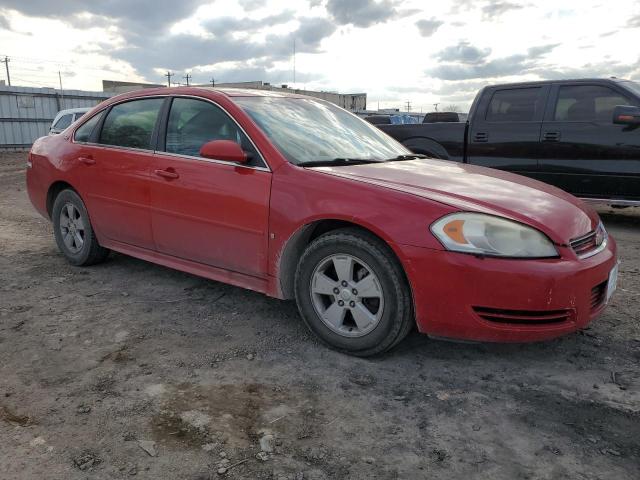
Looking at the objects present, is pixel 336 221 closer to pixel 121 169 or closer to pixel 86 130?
pixel 121 169

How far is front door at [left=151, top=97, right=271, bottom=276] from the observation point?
3.35 m

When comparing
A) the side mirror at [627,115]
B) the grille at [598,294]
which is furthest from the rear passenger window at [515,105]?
the grille at [598,294]

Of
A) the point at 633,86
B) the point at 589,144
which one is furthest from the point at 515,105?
the point at 633,86

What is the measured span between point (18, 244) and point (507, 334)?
5294 mm

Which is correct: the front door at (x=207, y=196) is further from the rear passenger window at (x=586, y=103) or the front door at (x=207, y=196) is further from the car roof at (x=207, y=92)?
the rear passenger window at (x=586, y=103)

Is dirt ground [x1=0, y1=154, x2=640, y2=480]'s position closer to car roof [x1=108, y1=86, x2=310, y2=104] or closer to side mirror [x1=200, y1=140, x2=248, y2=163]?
side mirror [x1=200, y1=140, x2=248, y2=163]

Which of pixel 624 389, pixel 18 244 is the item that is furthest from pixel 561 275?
pixel 18 244

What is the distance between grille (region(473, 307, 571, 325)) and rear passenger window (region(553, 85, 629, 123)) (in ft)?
15.5

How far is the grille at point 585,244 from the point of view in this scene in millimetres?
2840

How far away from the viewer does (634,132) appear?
6207mm

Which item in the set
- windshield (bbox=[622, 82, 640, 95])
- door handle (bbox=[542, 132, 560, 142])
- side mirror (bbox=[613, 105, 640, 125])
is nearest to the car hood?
side mirror (bbox=[613, 105, 640, 125])

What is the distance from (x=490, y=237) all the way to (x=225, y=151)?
169 centimetres

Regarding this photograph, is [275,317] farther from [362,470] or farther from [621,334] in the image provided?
[621,334]

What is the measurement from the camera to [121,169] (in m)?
4.20
